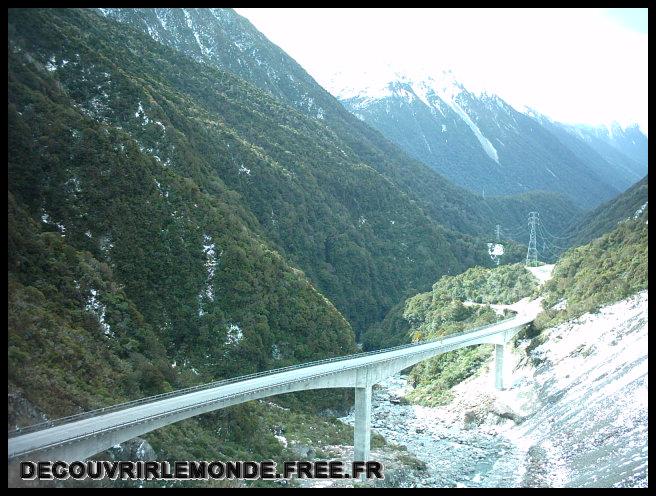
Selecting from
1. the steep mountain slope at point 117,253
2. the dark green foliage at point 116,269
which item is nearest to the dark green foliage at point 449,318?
the dark green foliage at point 116,269

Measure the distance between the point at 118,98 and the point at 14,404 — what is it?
42788 millimetres

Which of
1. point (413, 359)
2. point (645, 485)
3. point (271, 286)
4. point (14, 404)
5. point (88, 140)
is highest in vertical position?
point (88, 140)

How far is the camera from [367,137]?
582 ft

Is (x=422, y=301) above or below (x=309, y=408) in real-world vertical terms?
above

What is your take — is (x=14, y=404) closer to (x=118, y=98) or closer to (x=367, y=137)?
(x=118, y=98)

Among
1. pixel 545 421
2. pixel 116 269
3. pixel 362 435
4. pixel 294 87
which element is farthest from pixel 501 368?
pixel 294 87

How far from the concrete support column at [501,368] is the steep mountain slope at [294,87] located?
80.1 meters

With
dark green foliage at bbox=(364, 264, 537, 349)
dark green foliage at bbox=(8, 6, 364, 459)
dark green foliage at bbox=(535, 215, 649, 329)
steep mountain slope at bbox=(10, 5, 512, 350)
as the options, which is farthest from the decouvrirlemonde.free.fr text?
dark green foliage at bbox=(364, 264, 537, 349)

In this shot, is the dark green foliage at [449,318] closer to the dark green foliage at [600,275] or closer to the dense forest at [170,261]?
the dense forest at [170,261]

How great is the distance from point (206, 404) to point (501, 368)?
3529 cm

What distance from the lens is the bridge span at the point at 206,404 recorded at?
26.8 metres

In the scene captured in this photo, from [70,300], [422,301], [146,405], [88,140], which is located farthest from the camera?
[422,301]

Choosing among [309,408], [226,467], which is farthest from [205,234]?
[226,467]

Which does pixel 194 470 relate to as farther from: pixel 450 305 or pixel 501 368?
pixel 450 305
